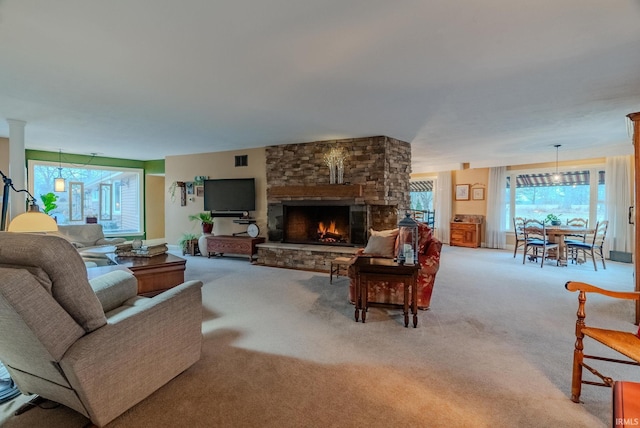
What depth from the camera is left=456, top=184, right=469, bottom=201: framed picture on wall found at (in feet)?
29.5

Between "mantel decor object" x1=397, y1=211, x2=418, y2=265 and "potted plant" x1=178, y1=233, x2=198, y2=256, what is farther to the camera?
"potted plant" x1=178, y1=233, x2=198, y2=256

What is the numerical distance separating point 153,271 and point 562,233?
694 centimetres

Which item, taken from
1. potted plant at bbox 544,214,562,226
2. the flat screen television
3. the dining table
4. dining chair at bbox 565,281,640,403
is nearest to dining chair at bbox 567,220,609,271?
the dining table

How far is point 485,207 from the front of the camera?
341 inches

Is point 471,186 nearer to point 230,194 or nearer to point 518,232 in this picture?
point 518,232

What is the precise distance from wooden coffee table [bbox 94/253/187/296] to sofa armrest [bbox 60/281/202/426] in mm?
1590

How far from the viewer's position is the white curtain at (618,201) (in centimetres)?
643

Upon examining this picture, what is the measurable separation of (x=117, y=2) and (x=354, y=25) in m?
1.41

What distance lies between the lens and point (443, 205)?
933 centimetres

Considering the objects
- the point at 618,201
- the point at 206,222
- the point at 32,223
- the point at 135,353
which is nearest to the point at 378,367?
the point at 135,353

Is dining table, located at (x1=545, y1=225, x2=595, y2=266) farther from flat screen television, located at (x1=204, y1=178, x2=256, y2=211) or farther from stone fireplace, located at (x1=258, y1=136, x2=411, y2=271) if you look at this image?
flat screen television, located at (x1=204, y1=178, x2=256, y2=211)

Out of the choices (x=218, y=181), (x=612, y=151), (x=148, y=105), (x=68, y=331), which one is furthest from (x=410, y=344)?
(x=612, y=151)

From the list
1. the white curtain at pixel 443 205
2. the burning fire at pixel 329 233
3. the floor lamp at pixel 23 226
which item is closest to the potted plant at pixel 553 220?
the white curtain at pixel 443 205

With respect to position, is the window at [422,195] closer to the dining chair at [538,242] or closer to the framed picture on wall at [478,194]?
the framed picture on wall at [478,194]
